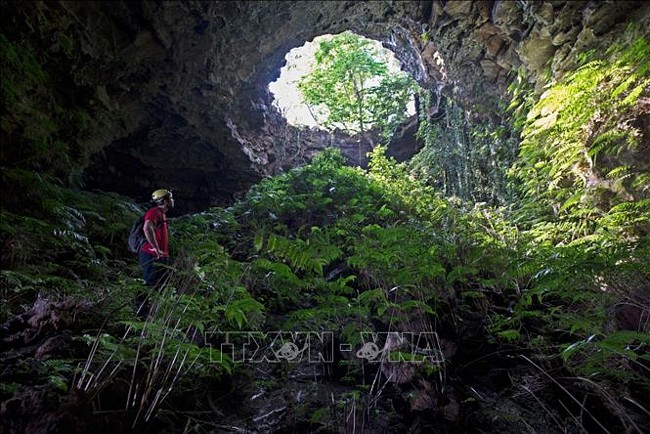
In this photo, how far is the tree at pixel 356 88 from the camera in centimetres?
1402

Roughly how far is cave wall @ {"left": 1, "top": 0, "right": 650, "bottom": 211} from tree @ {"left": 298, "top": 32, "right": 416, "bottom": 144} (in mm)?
2354

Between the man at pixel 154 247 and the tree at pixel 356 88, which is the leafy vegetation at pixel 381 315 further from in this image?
the tree at pixel 356 88

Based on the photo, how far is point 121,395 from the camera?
2.33 m

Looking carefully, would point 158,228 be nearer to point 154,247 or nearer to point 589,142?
point 154,247

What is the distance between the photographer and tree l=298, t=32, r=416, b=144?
14.0m

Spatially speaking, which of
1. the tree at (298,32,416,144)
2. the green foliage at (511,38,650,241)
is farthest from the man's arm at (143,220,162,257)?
the tree at (298,32,416,144)

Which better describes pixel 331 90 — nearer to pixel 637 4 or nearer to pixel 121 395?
pixel 637 4

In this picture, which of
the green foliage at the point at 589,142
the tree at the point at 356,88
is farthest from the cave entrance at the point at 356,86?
the green foliage at the point at 589,142

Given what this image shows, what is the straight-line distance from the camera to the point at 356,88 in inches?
562

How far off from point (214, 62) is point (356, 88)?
7.50 meters

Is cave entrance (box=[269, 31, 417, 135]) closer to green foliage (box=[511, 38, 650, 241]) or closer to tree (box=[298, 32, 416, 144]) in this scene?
tree (box=[298, 32, 416, 144])

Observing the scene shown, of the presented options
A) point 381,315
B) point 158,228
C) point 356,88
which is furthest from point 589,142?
point 356,88

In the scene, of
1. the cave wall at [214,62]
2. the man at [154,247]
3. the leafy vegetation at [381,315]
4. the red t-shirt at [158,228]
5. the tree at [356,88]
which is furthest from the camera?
the tree at [356,88]

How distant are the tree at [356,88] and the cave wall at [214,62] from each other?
235cm
